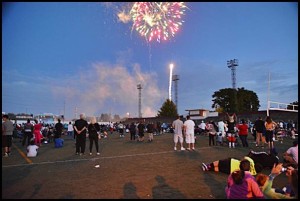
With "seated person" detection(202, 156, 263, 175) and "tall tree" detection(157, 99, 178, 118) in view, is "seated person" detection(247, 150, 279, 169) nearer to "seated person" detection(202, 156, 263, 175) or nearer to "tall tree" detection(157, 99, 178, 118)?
"seated person" detection(202, 156, 263, 175)

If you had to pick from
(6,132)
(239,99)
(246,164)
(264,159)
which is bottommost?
(264,159)

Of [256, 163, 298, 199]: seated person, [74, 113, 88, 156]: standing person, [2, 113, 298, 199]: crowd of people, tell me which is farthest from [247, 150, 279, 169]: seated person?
[74, 113, 88, 156]: standing person

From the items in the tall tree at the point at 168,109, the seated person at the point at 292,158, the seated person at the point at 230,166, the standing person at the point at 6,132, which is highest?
the tall tree at the point at 168,109

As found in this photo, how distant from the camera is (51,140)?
2483 cm

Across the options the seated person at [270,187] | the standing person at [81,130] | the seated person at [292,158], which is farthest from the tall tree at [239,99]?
the seated person at [270,187]

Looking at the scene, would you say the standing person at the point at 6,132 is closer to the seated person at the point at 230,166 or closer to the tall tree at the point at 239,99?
the seated person at the point at 230,166

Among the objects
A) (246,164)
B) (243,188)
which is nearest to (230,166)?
(246,164)

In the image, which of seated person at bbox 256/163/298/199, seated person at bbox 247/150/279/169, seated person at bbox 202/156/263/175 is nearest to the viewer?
seated person at bbox 256/163/298/199

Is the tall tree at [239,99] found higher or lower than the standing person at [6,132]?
higher

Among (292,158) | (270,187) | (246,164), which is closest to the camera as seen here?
(270,187)

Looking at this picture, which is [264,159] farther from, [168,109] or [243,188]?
[168,109]

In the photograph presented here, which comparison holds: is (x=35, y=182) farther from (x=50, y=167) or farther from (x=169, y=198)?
(x=169, y=198)

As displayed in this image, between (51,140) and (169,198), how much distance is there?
21091 millimetres

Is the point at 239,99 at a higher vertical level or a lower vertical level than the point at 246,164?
higher
